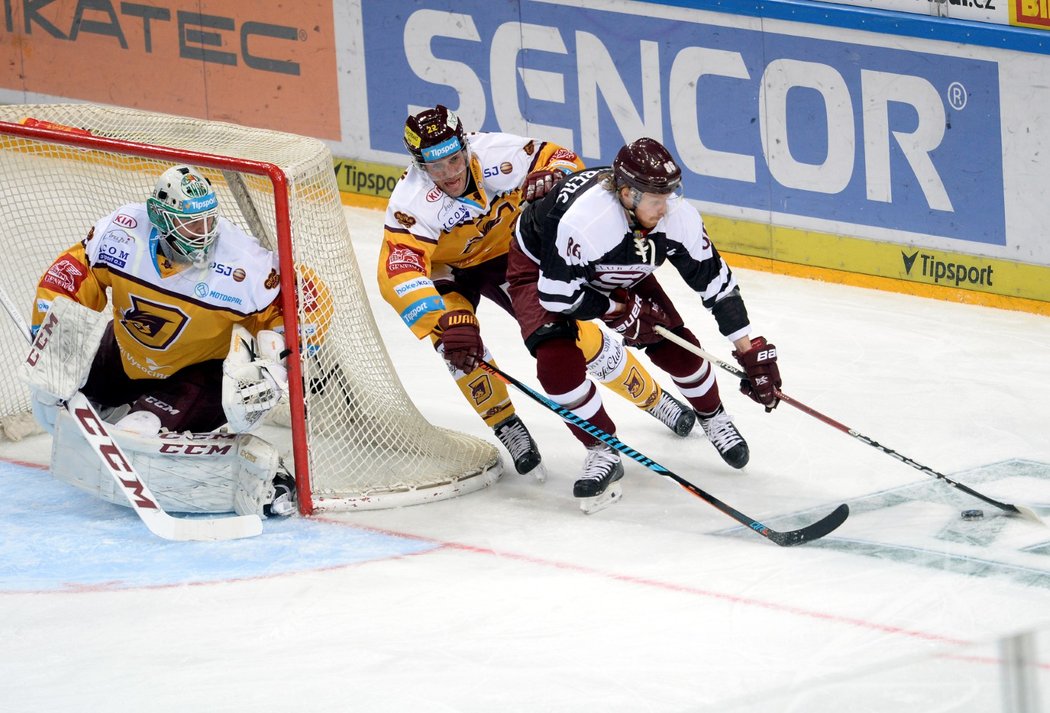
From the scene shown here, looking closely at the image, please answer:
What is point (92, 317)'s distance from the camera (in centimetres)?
464

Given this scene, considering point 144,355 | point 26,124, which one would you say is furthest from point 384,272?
point 26,124

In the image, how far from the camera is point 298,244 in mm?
4629

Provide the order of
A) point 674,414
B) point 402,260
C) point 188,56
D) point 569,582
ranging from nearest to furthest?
point 569,582, point 402,260, point 674,414, point 188,56

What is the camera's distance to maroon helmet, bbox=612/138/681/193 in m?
4.34

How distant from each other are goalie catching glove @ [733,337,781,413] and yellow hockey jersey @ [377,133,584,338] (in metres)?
0.89

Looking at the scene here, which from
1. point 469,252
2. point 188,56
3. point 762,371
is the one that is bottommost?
point 762,371

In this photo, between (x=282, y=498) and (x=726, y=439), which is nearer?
(x=282, y=498)

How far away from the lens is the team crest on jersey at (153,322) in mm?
4699

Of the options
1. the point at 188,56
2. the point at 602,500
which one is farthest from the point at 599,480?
the point at 188,56

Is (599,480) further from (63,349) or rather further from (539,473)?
(63,349)

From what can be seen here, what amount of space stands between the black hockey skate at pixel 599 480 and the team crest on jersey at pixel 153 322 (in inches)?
49.2

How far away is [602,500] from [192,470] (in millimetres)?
1195

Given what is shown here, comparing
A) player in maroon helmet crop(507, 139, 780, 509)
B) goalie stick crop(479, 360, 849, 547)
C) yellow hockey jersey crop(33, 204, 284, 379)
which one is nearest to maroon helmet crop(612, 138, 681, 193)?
player in maroon helmet crop(507, 139, 780, 509)

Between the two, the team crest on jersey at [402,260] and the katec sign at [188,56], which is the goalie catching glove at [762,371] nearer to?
the team crest on jersey at [402,260]
